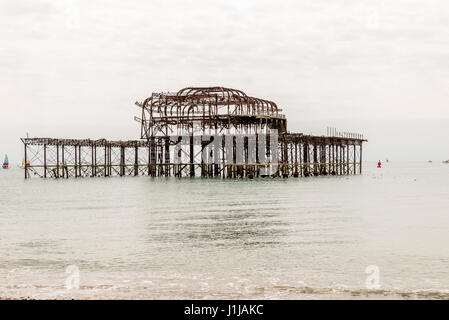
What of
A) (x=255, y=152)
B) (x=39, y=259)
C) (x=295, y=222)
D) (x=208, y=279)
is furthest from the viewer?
(x=255, y=152)

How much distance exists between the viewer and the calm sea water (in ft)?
45.5

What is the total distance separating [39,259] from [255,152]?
63280 mm

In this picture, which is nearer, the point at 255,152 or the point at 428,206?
the point at 428,206

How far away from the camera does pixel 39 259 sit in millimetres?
18078

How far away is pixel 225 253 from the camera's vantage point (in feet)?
61.0

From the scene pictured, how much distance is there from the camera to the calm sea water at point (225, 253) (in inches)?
546

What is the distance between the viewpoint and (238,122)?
81250 millimetres

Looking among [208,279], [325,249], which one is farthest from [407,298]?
[325,249]
